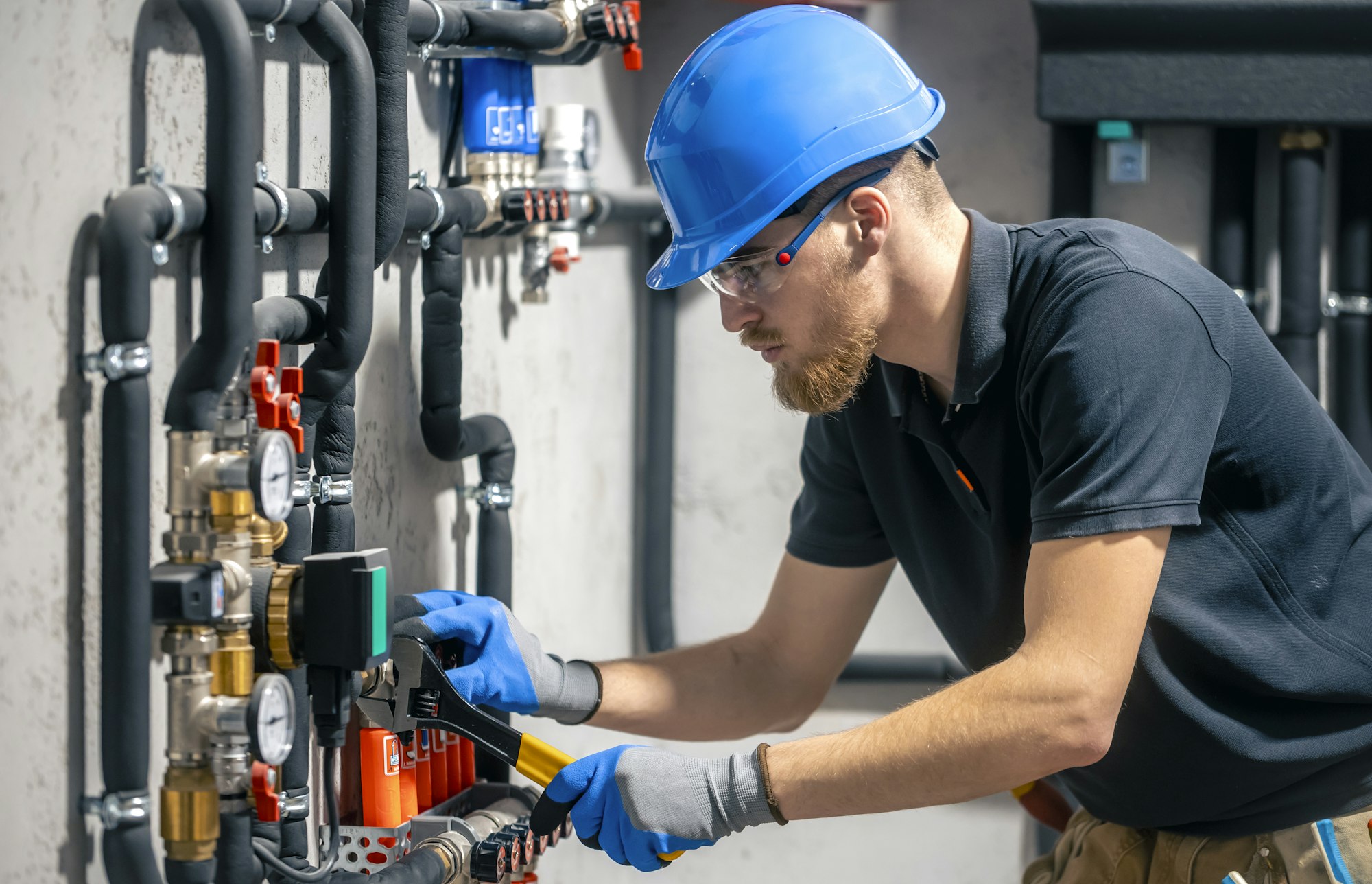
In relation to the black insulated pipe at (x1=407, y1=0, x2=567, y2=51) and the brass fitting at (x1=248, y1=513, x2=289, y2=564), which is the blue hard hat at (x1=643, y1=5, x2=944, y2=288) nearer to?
the black insulated pipe at (x1=407, y1=0, x2=567, y2=51)

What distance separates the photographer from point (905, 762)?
981 mm

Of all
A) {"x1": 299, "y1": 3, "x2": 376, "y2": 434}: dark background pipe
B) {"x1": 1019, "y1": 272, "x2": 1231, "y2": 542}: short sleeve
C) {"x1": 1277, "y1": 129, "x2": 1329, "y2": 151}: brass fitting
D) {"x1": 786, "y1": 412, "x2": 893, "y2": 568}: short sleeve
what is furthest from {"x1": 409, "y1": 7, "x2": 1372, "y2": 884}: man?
{"x1": 1277, "y1": 129, "x2": 1329, "y2": 151}: brass fitting

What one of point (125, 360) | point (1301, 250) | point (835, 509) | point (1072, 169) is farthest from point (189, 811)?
point (1301, 250)

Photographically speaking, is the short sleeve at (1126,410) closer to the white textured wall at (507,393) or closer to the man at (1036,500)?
the man at (1036,500)

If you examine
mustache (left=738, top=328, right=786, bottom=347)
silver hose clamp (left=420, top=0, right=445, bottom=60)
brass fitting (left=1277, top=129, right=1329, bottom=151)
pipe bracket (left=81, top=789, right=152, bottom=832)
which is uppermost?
brass fitting (left=1277, top=129, right=1329, bottom=151)

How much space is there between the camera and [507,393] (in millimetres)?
1545

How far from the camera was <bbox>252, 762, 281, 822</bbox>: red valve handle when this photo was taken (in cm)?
79

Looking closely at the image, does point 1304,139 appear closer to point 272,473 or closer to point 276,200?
point 276,200

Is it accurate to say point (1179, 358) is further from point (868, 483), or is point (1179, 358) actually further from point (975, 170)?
point (975, 170)

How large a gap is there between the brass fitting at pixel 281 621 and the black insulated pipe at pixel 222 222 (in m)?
0.11

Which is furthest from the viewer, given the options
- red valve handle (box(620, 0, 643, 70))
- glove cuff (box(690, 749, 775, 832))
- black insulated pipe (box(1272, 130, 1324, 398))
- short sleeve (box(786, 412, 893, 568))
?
Answer: black insulated pipe (box(1272, 130, 1324, 398))

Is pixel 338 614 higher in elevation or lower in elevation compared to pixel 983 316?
lower

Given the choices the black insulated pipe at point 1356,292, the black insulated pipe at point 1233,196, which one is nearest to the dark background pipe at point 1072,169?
the black insulated pipe at point 1233,196

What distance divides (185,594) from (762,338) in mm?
543
